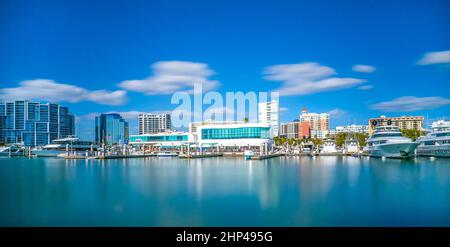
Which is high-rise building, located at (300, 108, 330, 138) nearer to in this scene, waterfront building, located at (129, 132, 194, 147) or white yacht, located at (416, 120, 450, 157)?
waterfront building, located at (129, 132, 194, 147)

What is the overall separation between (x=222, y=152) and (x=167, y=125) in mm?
7341

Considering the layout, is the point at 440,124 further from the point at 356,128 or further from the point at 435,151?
the point at 356,128

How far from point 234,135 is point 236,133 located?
24cm

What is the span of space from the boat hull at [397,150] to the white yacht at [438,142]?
2176mm

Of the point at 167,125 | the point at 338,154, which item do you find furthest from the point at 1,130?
the point at 338,154

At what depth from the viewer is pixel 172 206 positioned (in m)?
6.80

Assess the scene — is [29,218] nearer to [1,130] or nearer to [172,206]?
[172,206]

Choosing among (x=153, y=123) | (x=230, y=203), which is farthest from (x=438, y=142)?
(x=153, y=123)

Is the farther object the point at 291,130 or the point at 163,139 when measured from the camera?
the point at 291,130

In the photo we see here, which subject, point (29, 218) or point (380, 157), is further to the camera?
point (380, 157)

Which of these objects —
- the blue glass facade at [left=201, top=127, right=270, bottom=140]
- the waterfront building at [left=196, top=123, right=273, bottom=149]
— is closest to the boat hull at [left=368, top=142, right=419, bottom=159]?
the waterfront building at [left=196, top=123, right=273, bottom=149]

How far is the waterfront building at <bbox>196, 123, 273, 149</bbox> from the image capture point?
96.1 ft

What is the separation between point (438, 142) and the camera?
20500mm
